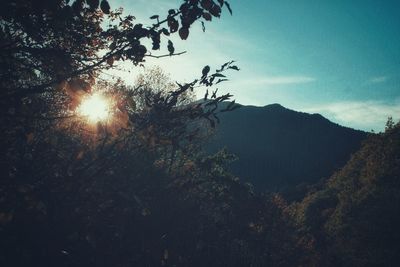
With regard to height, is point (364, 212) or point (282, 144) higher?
point (282, 144)

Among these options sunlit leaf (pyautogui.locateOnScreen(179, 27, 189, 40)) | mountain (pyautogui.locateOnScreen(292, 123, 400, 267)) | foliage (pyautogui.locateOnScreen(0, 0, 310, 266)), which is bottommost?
mountain (pyautogui.locateOnScreen(292, 123, 400, 267))

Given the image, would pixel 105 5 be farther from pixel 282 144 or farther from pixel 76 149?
pixel 282 144

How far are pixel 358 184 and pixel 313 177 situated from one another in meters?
64.2

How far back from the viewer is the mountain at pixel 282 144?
105 m

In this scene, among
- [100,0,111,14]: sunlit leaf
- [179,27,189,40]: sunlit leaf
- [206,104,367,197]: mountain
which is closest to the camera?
[100,0,111,14]: sunlit leaf

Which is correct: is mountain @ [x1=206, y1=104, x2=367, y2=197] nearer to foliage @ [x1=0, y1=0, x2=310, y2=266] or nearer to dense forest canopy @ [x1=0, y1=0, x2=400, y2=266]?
dense forest canopy @ [x1=0, y1=0, x2=400, y2=266]

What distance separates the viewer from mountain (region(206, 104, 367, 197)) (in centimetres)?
10531

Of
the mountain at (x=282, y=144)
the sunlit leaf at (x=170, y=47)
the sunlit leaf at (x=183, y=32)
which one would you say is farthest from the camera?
the mountain at (x=282, y=144)

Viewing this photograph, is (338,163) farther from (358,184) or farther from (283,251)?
(283,251)

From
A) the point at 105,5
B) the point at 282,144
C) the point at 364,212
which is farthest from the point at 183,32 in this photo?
the point at 282,144

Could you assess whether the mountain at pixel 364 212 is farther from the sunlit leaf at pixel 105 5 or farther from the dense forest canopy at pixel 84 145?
the sunlit leaf at pixel 105 5

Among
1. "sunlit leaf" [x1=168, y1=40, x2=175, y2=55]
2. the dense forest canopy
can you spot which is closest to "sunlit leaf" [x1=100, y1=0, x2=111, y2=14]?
the dense forest canopy

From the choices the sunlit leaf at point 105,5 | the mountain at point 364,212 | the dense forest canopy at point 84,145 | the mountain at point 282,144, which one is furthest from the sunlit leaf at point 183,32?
the mountain at point 282,144

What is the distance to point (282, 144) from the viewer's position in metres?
122
